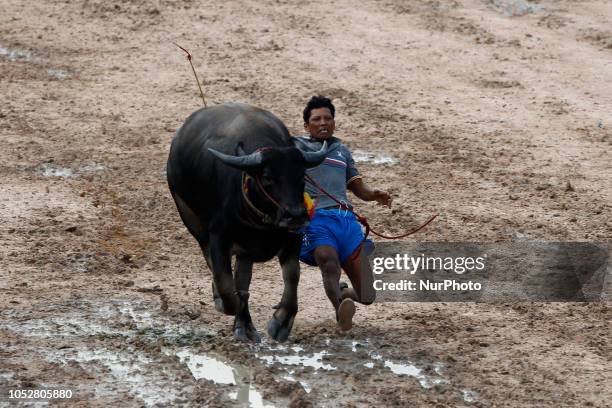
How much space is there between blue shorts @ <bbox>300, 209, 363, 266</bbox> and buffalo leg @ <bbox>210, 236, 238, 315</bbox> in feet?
1.89

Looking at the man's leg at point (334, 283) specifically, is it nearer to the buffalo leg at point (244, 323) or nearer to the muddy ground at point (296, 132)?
the muddy ground at point (296, 132)

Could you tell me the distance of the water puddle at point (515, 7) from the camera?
19938mm

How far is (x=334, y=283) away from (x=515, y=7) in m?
12.1

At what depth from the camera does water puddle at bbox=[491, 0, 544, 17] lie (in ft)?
65.4

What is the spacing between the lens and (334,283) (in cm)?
913

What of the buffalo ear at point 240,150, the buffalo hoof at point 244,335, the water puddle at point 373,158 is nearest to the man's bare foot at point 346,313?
the buffalo hoof at point 244,335

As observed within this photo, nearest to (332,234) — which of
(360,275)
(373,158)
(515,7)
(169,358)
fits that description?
(360,275)

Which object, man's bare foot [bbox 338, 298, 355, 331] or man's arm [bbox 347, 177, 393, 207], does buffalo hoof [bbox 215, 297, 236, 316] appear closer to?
man's bare foot [bbox 338, 298, 355, 331]

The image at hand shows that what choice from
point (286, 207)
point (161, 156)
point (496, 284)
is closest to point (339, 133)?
point (161, 156)

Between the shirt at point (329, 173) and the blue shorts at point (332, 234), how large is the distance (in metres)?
0.10

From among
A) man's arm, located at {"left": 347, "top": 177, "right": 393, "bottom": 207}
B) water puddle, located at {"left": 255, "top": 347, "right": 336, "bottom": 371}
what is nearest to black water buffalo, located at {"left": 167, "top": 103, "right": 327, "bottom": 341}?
water puddle, located at {"left": 255, "top": 347, "right": 336, "bottom": 371}

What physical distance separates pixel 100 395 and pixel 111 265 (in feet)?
9.78

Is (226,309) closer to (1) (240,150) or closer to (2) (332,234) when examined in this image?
(2) (332,234)

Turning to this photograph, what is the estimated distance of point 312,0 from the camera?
2034cm
